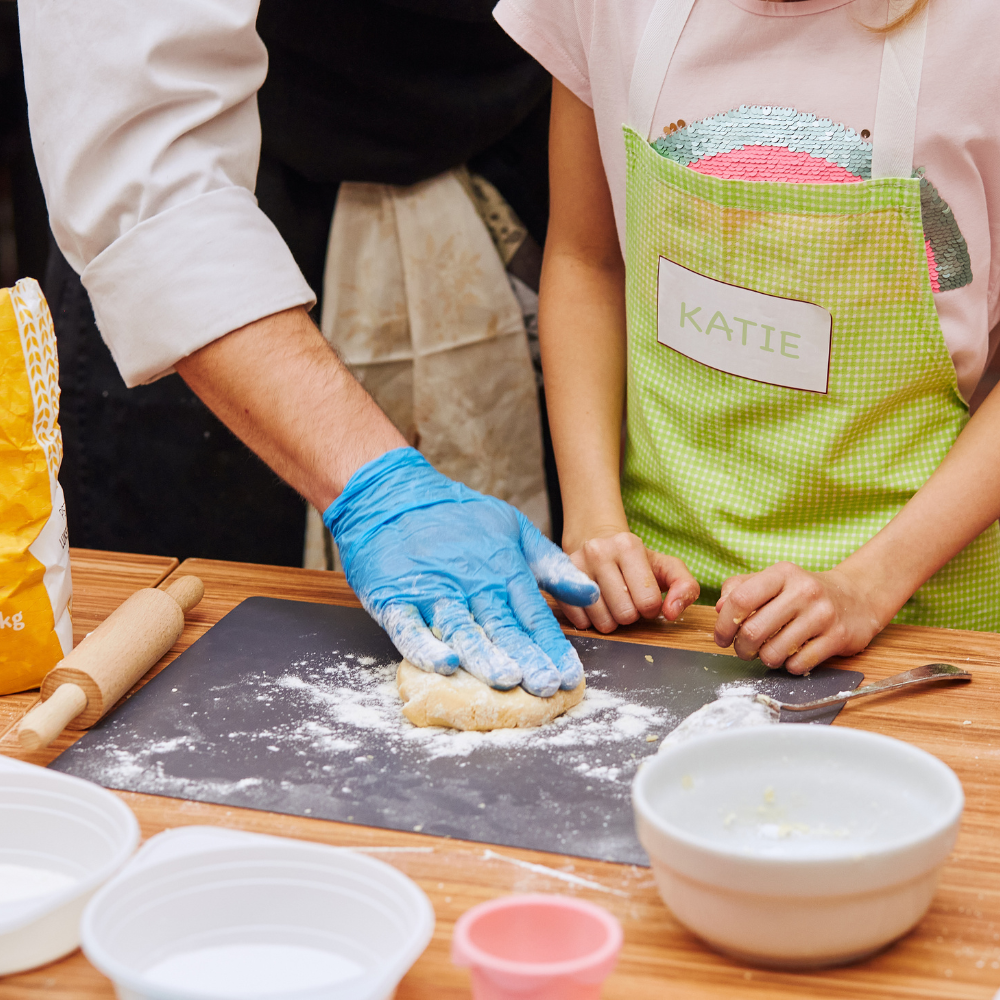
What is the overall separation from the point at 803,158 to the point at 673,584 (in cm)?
50

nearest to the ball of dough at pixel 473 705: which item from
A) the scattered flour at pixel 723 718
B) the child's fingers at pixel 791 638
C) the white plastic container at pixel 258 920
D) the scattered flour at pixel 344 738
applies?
the scattered flour at pixel 344 738

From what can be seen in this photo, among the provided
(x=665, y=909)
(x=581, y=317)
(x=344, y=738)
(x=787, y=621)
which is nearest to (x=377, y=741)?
(x=344, y=738)

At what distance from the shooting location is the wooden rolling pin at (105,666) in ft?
3.01

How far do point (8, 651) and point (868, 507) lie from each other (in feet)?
3.15

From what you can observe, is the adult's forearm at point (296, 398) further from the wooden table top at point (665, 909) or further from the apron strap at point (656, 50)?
the apron strap at point (656, 50)

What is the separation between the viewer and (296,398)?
1.22 meters

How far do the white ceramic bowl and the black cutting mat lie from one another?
0.09 meters

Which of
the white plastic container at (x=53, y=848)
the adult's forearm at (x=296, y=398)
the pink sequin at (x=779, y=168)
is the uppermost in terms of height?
the pink sequin at (x=779, y=168)

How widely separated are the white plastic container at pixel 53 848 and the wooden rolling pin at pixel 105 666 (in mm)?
147

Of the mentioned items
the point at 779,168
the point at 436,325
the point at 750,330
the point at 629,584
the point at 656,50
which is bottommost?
the point at 629,584

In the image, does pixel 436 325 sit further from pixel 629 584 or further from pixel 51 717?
pixel 51 717

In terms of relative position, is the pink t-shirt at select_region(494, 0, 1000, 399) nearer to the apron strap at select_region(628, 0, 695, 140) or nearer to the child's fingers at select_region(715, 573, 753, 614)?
the apron strap at select_region(628, 0, 695, 140)

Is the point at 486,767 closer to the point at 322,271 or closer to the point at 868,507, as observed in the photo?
the point at 868,507

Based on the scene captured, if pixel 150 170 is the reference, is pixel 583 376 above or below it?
below
